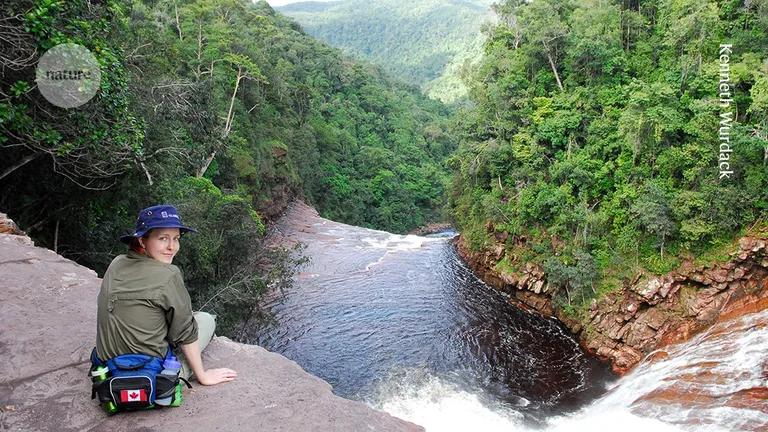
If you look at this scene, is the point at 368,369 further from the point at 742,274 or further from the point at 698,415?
the point at 742,274

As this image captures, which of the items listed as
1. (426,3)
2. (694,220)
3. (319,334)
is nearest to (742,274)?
(694,220)

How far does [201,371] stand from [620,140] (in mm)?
15608

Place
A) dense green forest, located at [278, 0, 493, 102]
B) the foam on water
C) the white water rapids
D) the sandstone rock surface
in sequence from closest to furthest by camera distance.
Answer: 1. the sandstone rock surface
2. the white water rapids
3. the foam on water
4. dense green forest, located at [278, 0, 493, 102]

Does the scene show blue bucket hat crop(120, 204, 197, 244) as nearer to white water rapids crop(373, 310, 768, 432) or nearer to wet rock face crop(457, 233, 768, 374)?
white water rapids crop(373, 310, 768, 432)

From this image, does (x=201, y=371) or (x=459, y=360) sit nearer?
(x=201, y=371)

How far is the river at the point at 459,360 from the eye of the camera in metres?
10.3

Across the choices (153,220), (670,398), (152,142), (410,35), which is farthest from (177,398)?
(410,35)

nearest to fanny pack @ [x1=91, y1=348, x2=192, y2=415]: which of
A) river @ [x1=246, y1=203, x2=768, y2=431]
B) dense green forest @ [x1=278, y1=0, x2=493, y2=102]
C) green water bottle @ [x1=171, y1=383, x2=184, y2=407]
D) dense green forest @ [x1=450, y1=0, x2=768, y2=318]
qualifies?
green water bottle @ [x1=171, y1=383, x2=184, y2=407]

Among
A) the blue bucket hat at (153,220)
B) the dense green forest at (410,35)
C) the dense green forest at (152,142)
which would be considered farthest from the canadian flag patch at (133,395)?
the dense green forest at (410,35)

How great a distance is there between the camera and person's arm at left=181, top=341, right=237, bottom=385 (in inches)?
128

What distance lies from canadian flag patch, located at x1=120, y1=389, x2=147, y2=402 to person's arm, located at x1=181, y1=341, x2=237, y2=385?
38 centimetres

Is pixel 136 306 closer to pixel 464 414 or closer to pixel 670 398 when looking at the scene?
pixel 464 414

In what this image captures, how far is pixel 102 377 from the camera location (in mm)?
2879

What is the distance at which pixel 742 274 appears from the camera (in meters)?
12.8
